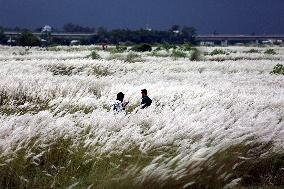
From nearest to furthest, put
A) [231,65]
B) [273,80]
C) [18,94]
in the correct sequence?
[18,94], [273,80], [231,65]

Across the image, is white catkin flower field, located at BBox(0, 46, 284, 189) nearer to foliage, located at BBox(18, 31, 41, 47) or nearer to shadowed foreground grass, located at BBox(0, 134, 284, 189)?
shadowed foreground grass, located at BBox(0, 134, 284, 189)

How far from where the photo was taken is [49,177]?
7.80 metres

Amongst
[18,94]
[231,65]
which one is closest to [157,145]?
[18,94]

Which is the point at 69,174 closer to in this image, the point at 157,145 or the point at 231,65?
the point at 157,145

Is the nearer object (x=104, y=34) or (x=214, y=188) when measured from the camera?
(x=214, y=188)

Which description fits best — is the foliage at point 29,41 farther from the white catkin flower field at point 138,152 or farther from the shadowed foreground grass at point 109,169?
the shadowed foreground grass at point 109,169

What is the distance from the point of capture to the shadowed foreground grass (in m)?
7.10

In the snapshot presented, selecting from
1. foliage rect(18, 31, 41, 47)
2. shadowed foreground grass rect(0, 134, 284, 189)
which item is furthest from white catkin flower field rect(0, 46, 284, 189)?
foliage rect(18, 31, 41, 47)

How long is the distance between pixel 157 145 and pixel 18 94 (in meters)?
9.73

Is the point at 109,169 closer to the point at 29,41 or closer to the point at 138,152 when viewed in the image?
Result: the point at 138,152

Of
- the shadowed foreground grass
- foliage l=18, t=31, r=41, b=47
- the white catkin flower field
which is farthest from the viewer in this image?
foliage l=18, t=31, r=41, b=47

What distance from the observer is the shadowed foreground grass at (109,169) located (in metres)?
7.10

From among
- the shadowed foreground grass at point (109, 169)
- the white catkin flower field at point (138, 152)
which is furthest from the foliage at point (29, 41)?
the shadowed foreground grass at point (109, 169)

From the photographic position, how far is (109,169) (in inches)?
297
